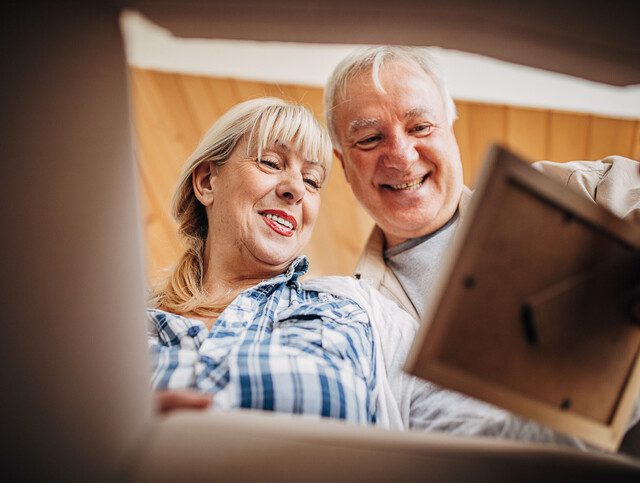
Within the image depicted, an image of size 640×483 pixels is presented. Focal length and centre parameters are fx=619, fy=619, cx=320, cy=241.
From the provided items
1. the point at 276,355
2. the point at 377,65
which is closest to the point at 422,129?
the point at 377,65

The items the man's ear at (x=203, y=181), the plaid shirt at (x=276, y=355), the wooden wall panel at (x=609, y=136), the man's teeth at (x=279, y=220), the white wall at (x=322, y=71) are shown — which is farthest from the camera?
the wooden wall panel at (x=609, y=136)

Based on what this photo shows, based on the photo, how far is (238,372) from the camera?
0.77 m

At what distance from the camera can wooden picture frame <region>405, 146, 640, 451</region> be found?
57 cm

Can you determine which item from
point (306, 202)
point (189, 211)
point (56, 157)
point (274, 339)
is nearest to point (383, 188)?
point (306, 202)

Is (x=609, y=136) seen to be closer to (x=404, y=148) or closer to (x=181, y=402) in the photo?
(x=404, y=148)

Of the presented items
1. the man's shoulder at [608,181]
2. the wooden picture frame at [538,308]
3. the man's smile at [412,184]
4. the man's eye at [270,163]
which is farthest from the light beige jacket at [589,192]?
the wooden picture frame at [538,308]

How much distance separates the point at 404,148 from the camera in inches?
51.3

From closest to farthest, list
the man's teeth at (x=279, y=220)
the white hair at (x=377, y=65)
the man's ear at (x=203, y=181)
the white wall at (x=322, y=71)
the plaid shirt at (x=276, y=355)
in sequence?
the plaid shirt at (x=276, y=355)
the man's teeth at (x=279, y=220)
the man's ear at (x=203, y=181)
the white hair at (x=377, y=65)
the white wall at (x=322, y=71)

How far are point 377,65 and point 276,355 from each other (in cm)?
79

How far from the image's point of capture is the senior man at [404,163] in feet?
4.27

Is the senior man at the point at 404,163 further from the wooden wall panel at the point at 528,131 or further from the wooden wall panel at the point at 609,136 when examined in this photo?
the wooden wall panel at the point at 609,136

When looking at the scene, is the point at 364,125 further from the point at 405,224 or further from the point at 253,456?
the point at 253,456

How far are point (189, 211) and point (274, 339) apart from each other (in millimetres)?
529

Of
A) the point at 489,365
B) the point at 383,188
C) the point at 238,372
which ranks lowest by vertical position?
the point at 238,372
